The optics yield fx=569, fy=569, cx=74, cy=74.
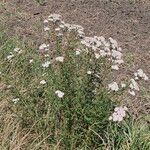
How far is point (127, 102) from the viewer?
6.79 meters

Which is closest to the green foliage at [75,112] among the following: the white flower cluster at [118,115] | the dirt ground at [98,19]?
the white flower cluster at [118,115]

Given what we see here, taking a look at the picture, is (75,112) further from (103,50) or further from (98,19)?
(98,19)

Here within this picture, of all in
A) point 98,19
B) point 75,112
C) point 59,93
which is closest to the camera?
point 59,93

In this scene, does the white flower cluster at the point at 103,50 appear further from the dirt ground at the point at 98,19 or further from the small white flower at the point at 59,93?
the dirt ground at the point at 98,19

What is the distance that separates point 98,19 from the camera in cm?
945

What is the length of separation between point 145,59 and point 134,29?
118 cm

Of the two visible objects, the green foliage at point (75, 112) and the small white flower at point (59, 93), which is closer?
the small white flower at point (59, 93)

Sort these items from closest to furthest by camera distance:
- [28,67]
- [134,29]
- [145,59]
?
[28,67] < [145,59] < [134,29]

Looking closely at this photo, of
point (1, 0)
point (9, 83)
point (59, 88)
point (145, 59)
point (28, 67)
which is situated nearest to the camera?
point (59, 88)

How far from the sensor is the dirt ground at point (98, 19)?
27.9 ft

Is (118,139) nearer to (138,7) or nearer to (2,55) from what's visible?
(2,55)

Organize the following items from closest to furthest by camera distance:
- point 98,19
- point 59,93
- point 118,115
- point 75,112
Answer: point 118,115, point 59,93, point 75,112, point 98,19

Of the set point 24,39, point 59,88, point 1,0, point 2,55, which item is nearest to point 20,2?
point 1,0

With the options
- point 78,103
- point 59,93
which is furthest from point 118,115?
point 59,93
